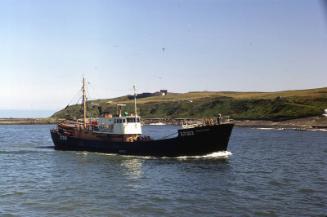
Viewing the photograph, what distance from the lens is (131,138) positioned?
62.8m

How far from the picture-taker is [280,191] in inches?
1359

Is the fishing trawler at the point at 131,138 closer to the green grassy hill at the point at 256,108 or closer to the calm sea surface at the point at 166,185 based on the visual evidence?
the calm sea surface at the point at 166,185

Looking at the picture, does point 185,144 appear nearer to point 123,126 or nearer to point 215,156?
point 215,156

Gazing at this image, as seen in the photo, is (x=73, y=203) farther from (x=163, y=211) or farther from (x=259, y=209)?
(x=259, y=209)

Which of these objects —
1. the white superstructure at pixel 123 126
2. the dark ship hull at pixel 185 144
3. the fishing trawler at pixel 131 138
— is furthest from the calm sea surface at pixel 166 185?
the white superstructure at pixel 123 126

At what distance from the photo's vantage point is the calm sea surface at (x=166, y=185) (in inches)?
1146

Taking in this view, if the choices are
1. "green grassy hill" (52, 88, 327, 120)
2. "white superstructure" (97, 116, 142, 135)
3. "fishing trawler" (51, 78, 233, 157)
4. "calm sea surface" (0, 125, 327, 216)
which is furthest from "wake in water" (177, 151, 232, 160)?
"green grassy hill" (52, 88, 327, 120)

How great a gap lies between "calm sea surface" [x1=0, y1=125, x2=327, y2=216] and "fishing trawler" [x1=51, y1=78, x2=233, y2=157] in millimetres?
1517

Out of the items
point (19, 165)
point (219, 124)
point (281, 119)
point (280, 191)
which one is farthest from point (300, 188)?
point (281, 119)

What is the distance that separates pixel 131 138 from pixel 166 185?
82.0 feet

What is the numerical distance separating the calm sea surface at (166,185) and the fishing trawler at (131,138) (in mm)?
1517

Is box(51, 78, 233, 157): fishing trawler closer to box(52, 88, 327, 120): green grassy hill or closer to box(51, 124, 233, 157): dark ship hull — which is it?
box(51, 124, 233, 157): dark ship hull

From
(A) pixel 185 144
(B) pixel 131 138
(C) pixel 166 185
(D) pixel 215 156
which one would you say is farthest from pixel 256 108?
(C) pixel 166 185

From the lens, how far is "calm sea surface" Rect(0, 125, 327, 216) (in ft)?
95.5
